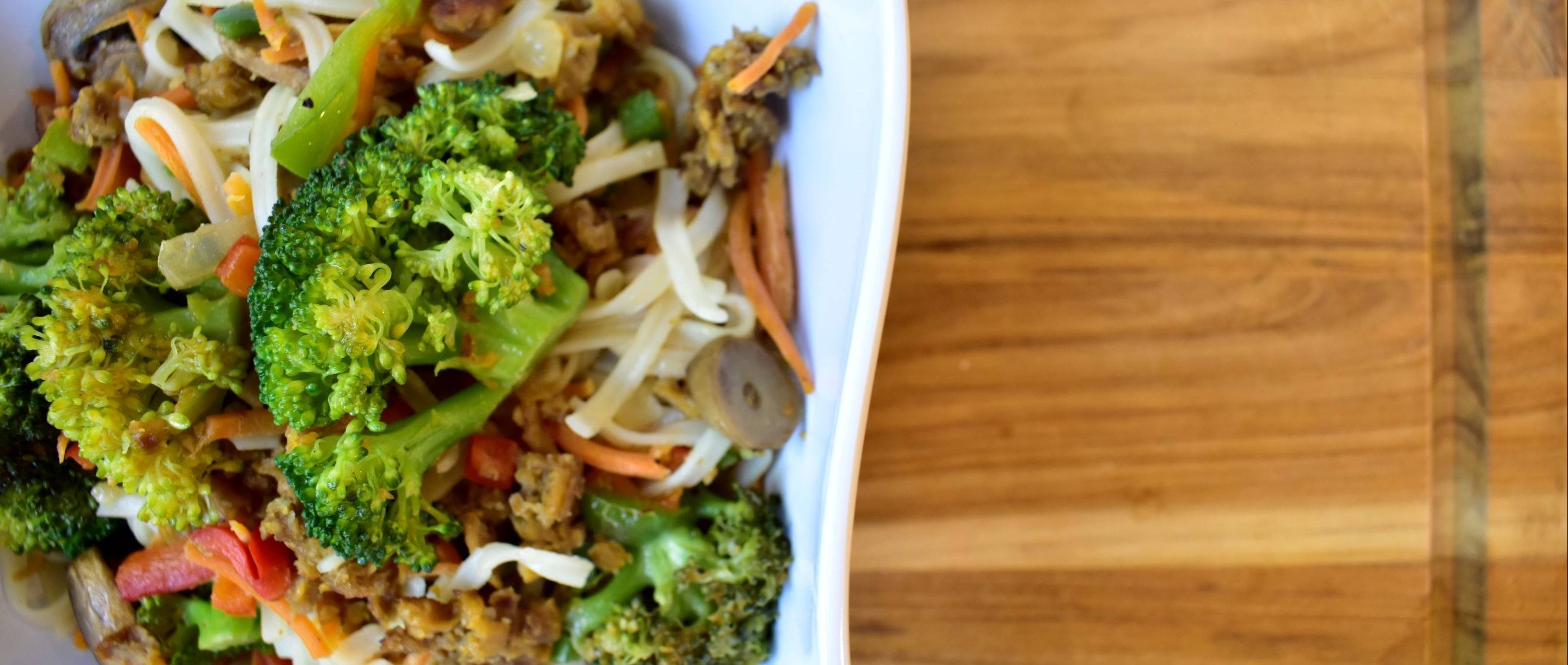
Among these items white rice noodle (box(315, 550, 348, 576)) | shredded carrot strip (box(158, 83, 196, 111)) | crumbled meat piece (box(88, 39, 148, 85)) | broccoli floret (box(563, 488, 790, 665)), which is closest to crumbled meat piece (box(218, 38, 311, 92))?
shredded carrot strip (box(158, 83, 196, 111))

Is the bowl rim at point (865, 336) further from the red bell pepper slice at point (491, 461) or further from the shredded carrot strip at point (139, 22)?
the shredded carrot strip at point (139, 22)

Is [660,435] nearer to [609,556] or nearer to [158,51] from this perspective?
[609,556]

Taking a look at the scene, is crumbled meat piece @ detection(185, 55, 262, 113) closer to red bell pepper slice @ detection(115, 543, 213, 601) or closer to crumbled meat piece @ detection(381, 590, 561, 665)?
red bell pepper slice @ detection(115, 543, 213, 601)

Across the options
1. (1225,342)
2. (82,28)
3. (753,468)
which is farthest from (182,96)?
(1225,342)

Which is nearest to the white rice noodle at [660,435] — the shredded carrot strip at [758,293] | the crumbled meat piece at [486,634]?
the shredded carrot strip at [758,293]

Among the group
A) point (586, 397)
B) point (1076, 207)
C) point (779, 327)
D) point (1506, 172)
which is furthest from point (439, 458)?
point (1506, 172)

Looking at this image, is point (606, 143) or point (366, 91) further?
point (606, 143)
